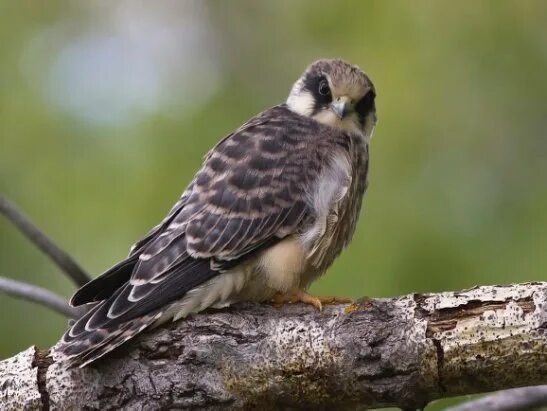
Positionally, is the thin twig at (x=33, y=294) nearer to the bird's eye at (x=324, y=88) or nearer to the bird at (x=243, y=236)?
the bird at (x=243, y=236)

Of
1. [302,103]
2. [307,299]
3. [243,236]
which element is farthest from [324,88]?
[307,299]

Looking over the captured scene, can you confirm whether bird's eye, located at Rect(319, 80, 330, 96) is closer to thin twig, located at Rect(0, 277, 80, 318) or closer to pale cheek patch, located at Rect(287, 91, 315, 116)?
pale cheek patch, located at Rect(287, 91, 315, 116)

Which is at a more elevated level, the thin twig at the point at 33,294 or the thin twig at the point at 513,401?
the thin twig at the point at 33,294

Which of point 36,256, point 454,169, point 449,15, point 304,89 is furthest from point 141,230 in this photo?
point 449,15

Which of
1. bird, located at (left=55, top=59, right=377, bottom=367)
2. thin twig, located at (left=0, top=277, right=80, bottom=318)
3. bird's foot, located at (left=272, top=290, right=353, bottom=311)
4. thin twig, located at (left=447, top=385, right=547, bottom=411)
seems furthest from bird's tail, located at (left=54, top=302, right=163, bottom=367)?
thin twig, located at (left=447, top=385, right=547, bottom=411)

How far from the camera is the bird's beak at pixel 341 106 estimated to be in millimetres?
3941

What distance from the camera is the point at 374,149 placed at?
4434 millimetres

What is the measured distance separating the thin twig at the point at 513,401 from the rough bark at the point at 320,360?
2.39 ft

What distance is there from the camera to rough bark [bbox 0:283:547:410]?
8.53ft

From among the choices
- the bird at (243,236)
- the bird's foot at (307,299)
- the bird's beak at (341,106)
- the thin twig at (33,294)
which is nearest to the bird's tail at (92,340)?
the bird at (243,236)

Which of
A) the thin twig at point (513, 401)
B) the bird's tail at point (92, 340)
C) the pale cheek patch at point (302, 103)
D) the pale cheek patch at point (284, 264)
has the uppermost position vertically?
the pale cheek patch at point (302, 103)

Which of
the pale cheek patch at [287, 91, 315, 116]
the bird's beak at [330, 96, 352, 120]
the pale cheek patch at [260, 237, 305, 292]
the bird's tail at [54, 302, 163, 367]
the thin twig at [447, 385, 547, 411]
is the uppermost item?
the pale cheek patch at [287, 91, 315, 116]

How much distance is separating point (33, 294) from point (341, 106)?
154 centimetres

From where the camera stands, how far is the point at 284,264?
11.0 ft
